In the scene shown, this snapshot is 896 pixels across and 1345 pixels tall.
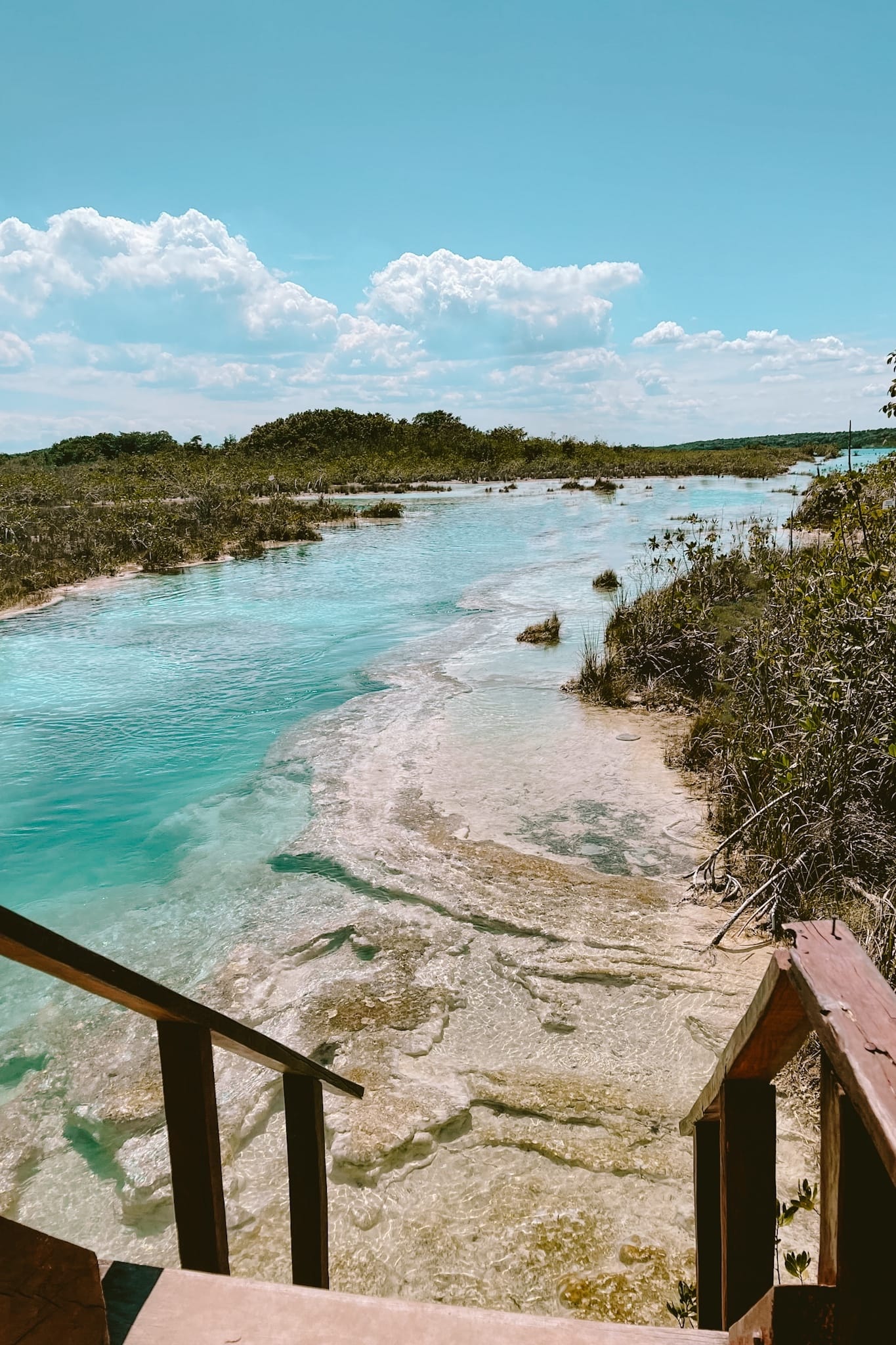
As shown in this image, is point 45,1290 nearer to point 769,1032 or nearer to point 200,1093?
point 200,1093

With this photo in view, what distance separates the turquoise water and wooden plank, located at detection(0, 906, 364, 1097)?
11.0 ft

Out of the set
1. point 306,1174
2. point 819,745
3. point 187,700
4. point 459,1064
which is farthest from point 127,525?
point 306,1174

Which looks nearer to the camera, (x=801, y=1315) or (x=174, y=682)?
(x=801, y=1315)

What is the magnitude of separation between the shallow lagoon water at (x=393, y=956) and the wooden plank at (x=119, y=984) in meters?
1.64

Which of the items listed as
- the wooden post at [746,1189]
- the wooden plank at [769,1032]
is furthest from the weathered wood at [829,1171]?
the wooden post at [746,1189]

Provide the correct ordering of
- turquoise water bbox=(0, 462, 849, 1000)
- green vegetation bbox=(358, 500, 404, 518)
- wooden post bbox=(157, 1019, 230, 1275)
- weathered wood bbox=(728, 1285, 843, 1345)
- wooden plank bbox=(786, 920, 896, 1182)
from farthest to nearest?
green vegetation bbox=(358, 500, 404, 518)
turquoise water bbox=(0, 462, 849, 1000)
wooden post bbox=(157, 1019, 230, 1275)
weathered wood bbox=(728, 1285, 843, 1345)
wooden plank bbox=(786, 920, 896, 1182)

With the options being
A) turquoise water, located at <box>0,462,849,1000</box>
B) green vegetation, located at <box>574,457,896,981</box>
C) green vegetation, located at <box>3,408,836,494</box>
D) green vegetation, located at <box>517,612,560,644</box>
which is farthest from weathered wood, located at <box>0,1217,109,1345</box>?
green vegetation, located at <box>3,408,836,494</box>

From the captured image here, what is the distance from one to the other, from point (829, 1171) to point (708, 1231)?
1.12 metres

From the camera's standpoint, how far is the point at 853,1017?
95 cm

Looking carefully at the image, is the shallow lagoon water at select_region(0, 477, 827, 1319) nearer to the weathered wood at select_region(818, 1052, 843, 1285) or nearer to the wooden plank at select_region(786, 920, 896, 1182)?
the weathered wood at select_region(818, 1052, 843, 1285)

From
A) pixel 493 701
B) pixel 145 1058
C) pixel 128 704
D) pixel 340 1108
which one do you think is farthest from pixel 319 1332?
pixel 128 704

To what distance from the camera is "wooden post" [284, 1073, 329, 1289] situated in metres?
1.85

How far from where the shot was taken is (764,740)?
213 inches

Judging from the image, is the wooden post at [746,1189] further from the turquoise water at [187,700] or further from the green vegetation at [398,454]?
the green vegetation at [398,454]
